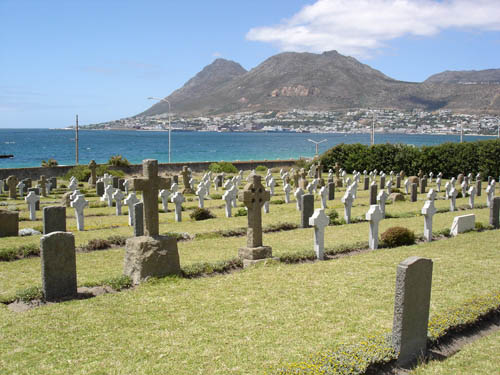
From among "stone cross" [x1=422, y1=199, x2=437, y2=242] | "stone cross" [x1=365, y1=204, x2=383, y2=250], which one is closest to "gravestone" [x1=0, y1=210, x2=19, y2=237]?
"stone cross" [x1=365, y1=204, x2=383, y2=250]

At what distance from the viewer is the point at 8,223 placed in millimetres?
14906

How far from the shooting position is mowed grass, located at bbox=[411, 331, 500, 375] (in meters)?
6.13

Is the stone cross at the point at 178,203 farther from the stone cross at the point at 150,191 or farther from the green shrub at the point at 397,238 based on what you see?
the green shrub at the point at 397,238

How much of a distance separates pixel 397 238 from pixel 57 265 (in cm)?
931

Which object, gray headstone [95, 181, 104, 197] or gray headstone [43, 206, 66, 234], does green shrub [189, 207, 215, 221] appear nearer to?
gray headstone [43, 206, 66, 234]

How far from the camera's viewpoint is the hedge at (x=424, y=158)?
3547 cm

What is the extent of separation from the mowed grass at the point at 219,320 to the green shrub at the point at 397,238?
293 centimetres

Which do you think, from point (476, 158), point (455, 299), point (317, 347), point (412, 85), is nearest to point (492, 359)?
point (455, 299)

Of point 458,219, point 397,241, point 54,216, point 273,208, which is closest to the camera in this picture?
point 54,216

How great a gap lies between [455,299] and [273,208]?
14.0 metres

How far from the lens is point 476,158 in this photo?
36219mm

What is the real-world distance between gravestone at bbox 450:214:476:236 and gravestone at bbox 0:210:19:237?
13.8m

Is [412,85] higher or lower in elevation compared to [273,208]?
higher

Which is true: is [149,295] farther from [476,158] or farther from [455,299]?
[476,158]
